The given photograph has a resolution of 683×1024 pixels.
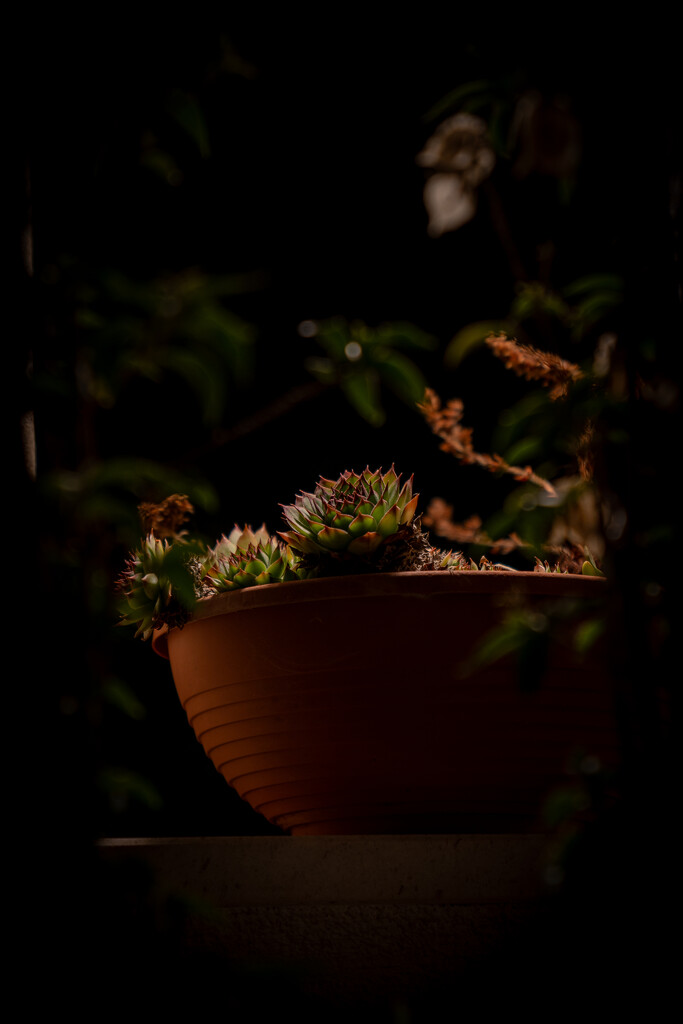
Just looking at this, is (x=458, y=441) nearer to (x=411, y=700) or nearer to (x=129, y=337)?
(x=411, y=700)

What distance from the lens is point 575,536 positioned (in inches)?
→ 48.9

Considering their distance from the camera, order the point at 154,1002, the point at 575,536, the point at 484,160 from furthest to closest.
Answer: the point at 575,536 < the point at 484,160 < the point at 154,1002

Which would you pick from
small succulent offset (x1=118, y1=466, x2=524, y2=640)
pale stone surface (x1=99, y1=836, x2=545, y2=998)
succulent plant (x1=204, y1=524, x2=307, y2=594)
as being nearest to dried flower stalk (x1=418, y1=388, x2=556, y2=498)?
small succulent offset (x1=118, y1=466, x2=524, y2=640)

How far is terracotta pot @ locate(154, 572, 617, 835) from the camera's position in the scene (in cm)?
89

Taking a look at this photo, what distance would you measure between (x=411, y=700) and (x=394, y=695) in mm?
16

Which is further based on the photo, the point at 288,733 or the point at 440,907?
the point at 288,733

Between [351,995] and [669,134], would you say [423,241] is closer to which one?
[669,134]

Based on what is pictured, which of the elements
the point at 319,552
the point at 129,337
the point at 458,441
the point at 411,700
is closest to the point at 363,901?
the point at 411,700

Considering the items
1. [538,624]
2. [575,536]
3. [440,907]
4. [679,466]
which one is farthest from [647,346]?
[575,536]

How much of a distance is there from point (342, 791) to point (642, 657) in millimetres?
426

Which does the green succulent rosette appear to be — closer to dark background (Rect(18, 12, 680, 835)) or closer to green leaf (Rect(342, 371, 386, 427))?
dark background (Rect(18, 12, 680, 835))

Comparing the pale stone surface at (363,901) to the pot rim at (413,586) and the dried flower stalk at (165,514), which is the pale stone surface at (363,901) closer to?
the pot rim at (413,586)

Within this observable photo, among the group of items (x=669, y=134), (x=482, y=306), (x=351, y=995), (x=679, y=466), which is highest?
(x=482, y=306)

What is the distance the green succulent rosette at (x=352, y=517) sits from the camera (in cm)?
97
